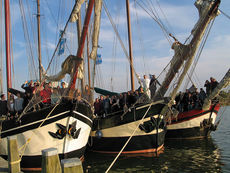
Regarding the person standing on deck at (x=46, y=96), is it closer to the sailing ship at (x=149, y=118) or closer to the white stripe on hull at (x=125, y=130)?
the sailing ship at (x=149, y=118)

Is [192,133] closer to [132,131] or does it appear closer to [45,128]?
[132,131]

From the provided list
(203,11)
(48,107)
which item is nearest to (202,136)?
(203,11)

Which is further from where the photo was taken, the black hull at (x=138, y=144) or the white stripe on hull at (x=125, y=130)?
the black hull at (x=138, y=144)

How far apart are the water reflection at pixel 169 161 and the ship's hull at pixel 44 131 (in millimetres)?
1569

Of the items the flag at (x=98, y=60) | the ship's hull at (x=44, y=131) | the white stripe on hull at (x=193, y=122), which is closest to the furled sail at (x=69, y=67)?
the ship's hull at (x=44, y=131)

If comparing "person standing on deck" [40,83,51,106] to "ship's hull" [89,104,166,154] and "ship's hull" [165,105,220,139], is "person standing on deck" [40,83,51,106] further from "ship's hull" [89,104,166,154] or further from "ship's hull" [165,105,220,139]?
"ship's hull" [165,105,220,139]

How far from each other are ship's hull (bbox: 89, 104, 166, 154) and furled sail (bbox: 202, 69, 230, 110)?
4.19 metres

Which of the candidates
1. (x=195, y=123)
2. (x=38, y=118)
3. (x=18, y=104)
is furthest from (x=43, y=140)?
(x=195, y=123)

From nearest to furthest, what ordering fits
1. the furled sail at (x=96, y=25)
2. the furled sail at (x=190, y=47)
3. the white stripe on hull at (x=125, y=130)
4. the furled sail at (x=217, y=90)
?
the furled sail at (x=96, y=25), the furled sail at (x=190, y=47), the white stripe on hull at (x=125, y=130), the furled sail at (x=217, y=90)

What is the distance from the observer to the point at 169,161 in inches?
388

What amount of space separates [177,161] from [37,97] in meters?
6.76

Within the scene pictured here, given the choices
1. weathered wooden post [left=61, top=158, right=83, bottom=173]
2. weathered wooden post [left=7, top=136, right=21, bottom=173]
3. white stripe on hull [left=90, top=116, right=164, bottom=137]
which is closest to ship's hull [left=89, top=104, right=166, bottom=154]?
white stripe on hull [left=90, top=116, right=164, bottom=137]

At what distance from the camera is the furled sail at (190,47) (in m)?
10.5

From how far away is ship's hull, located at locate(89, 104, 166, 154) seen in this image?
1069 cm
